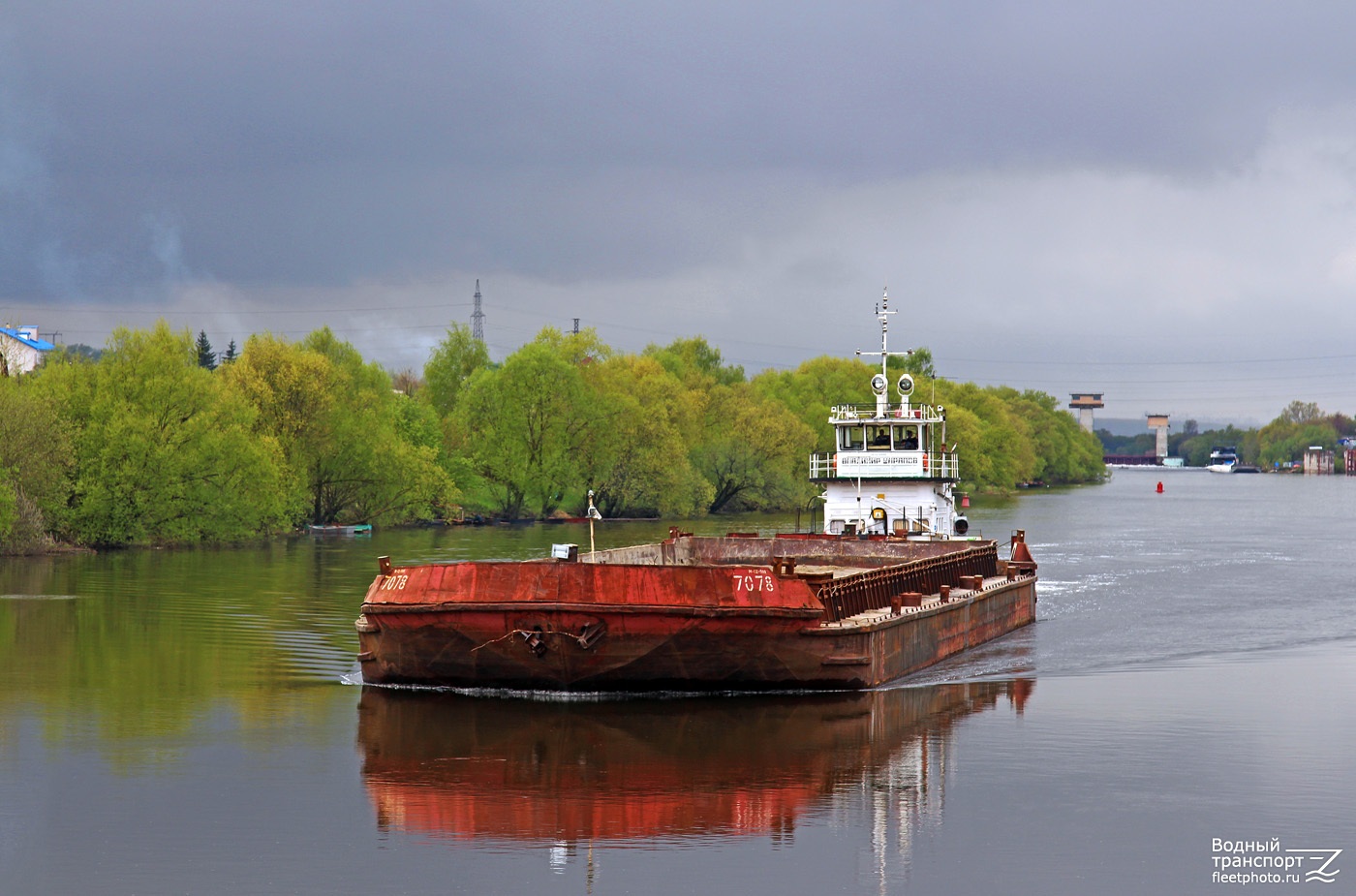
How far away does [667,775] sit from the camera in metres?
17.4

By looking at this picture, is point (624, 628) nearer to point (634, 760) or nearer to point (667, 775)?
point (634, 760)

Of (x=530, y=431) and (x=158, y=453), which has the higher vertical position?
(x=530, y=431)

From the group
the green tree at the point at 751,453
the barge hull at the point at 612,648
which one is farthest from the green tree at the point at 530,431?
the barge hull at the point at 612,648

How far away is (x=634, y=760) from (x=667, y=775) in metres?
0.78

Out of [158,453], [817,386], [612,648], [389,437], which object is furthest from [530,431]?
[612,648]

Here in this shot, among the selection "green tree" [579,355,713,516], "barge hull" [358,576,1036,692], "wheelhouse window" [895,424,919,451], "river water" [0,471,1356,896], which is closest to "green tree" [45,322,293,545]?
"river water" [0,471,1356,896]

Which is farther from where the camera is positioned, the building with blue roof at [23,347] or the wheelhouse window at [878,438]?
the building with blue roof at [23,347]

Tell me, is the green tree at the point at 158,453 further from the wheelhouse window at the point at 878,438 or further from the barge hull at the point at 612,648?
the barge hull at the point at 612,648

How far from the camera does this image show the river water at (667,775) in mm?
13680

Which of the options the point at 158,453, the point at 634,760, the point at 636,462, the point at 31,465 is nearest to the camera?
the point at 634,760

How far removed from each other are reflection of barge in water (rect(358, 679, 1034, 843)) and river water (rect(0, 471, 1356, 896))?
2.1 inches

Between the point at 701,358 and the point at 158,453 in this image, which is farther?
the point at 701,358

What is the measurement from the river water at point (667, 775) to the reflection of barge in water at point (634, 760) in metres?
0.05

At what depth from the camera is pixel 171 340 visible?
62.3 meters
